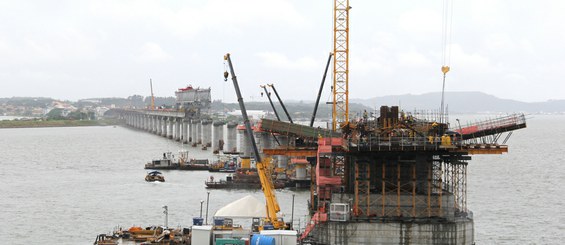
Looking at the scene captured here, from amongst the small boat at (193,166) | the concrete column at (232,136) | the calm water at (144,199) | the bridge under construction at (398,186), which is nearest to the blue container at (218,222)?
the bridge under construction at (398,186)

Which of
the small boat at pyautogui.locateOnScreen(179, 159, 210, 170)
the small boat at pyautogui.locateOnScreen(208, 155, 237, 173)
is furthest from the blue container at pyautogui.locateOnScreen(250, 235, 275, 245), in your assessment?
the small boat at pyautogui.locateOnScreen(179, 159, 210, 170)

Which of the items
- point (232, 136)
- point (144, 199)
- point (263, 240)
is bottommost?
point (144, 199)

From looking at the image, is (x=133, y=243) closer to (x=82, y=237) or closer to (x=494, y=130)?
(x=82, y=237)

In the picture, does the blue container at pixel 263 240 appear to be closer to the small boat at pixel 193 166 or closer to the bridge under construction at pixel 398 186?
the bridge under construction at pixel 398 186

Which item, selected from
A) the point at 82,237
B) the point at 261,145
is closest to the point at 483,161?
the point at 261,145

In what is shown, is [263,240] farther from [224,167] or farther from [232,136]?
[232,136]

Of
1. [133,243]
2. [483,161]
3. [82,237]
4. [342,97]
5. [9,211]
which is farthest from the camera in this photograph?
[483,161]

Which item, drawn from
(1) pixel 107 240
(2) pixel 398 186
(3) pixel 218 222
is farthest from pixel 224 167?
(2) pixel 398 186

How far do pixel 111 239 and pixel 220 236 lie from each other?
374 inches

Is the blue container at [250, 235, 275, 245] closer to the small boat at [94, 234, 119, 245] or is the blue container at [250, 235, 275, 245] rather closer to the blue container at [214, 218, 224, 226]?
the blue container at [214, 218, 224, 226]

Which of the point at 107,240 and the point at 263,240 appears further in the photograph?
the point at 107,240

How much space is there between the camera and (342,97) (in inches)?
4139

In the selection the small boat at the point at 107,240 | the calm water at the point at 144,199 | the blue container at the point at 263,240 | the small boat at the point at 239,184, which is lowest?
the calm water at the point at 144,199

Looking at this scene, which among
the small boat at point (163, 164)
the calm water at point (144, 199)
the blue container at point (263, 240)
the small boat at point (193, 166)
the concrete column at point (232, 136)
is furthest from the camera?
the concrete column at point (232, 136)
